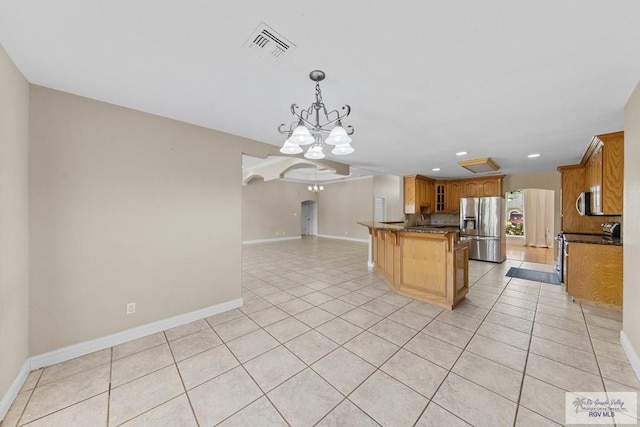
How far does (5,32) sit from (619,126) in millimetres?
5834

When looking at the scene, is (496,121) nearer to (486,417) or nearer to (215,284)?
(486,417)

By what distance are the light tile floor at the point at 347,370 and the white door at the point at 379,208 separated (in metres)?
5.87

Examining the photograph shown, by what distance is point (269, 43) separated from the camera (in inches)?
61.3

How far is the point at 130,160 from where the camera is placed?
8.36ft

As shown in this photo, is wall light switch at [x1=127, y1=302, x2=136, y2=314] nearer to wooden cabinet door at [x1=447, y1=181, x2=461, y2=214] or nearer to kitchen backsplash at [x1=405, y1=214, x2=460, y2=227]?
kitchen backsplash at [x1=405, y1=214, x2=460, y2=227]

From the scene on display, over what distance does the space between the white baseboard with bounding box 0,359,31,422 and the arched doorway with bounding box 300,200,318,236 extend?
10242mm

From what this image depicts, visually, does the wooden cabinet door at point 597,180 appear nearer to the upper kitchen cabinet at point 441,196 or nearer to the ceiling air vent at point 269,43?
the upper kitchen cabinet at point 441,196

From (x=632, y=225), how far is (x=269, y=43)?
136 inches

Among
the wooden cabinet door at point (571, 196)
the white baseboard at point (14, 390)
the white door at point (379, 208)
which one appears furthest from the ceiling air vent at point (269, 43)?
the white door at point (379, 208)

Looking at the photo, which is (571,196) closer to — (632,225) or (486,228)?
(486,228)

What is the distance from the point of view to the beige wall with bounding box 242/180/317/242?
9.41 metres

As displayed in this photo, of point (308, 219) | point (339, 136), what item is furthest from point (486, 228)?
point (308, 219)

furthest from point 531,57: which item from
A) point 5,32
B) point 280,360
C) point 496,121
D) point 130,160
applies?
point 130,160

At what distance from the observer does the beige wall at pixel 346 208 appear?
9.74 m
